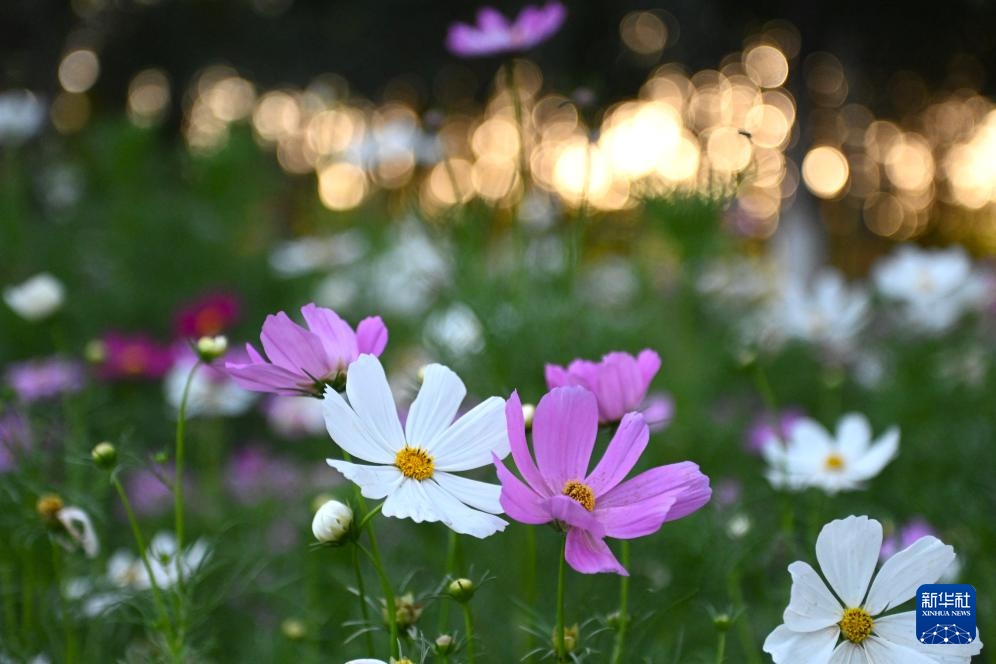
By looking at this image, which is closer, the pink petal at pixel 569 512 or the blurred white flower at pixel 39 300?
the pink petal at pixel 569 512

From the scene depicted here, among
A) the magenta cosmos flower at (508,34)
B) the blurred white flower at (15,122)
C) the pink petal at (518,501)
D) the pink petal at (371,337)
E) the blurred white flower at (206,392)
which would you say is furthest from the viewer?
the blurred white flower at (15,122)

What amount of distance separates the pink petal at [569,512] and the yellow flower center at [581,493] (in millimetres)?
34

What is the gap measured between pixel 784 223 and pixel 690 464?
432cm

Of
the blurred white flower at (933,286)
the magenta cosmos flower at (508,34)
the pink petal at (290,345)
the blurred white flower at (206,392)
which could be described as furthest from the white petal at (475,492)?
the blurred white flower at (933,286)

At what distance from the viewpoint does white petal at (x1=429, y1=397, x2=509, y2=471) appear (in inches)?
21.5


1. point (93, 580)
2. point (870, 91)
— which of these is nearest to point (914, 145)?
point (870, 91)

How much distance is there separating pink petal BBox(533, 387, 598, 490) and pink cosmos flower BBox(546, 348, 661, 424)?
0.07 m

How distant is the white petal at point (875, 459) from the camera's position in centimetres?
84

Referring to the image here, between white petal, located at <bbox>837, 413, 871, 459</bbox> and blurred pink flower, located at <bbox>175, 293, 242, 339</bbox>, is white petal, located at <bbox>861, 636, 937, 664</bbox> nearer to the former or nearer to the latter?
white petal, located at <bbox>837, 413, 871, 459</bbox>

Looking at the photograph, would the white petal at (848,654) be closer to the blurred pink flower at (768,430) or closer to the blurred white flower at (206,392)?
the blurred pink flower at (768,430)

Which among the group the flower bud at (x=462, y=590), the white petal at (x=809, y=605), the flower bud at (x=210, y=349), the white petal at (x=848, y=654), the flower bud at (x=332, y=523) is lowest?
the white petal at (x=848, y=654)

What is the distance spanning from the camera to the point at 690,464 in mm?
515

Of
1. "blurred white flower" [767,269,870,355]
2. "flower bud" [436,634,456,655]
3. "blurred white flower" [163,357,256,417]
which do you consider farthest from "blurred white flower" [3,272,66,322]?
"blurred white flower" [767,269,870,355]

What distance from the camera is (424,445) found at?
561mm
